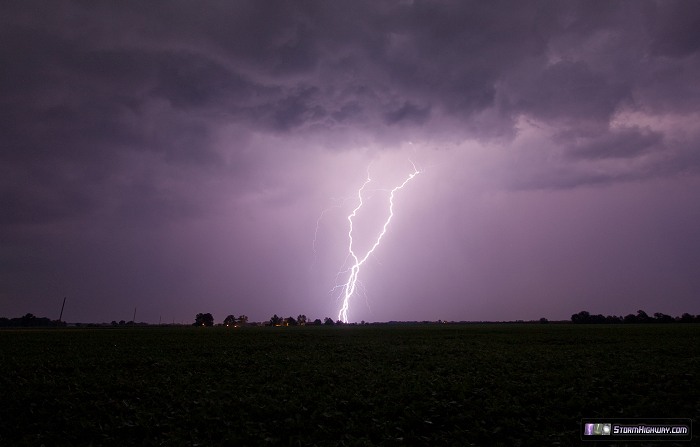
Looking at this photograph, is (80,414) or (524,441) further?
(80,414)

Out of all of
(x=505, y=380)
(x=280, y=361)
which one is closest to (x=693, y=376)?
(x=505, y=380)

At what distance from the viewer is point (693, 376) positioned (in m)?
18.2

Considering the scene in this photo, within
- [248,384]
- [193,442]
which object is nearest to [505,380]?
[248,384]

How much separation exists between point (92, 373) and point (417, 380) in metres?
17.5

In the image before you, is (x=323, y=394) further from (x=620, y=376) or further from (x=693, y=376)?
(x=693, y=376)

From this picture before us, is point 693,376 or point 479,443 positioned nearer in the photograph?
point 479,443

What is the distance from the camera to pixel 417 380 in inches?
762

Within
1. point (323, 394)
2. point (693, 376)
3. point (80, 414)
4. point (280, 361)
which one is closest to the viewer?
point (80, 414)

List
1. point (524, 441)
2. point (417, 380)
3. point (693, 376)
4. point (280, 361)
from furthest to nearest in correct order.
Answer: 1. point (280, 361)
2. point (417, 380)
3. point (693, 376)
4. point (524, 441)

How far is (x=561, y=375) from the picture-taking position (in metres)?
19.5

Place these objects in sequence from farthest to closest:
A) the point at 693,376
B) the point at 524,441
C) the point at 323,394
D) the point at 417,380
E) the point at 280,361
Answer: the point at 280,361 < the point at 417,380 < the point at 693,376 < the point at 323,394 < the point at 524,441

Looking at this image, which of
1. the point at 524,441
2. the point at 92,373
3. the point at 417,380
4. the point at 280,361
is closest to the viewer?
the point at 524,441

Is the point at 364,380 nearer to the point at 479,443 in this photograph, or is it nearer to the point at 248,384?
the point at 248,384

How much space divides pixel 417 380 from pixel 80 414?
13.8 meters
